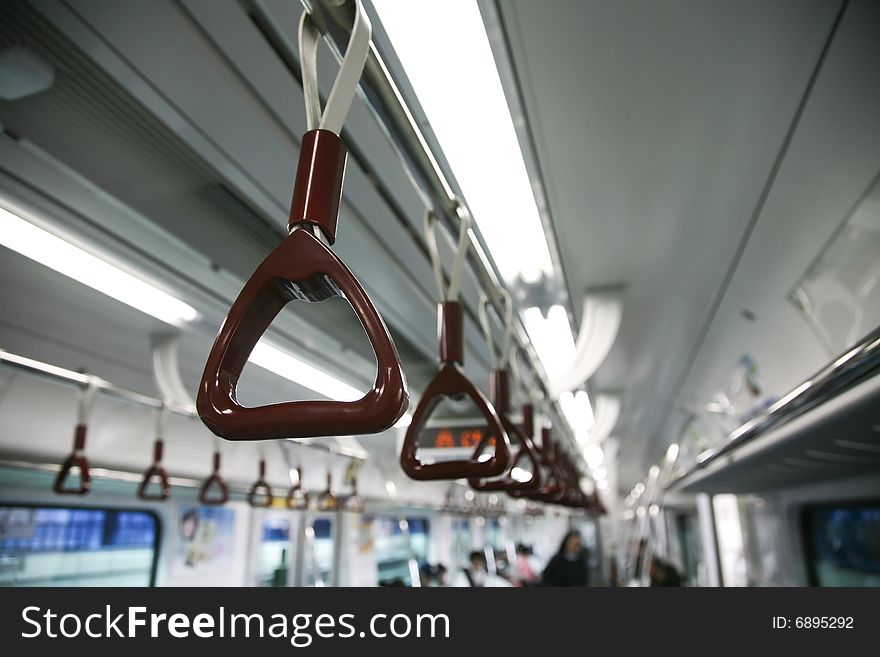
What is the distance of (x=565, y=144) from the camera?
1657 mm

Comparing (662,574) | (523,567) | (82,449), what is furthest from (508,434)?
(523,567)

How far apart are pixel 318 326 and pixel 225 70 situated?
49.8 inches

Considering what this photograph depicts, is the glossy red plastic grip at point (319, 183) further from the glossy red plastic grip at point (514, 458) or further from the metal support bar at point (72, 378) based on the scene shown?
the metal support bar at point (72, 378)

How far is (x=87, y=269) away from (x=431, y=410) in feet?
5.98

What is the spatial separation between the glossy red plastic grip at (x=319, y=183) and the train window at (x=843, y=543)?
10.9ft

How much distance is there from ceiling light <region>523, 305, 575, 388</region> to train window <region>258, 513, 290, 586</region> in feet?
14.0

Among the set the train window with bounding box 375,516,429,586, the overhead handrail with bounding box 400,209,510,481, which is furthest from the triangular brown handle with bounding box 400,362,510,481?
the train window with bounding box 375,516,429,586

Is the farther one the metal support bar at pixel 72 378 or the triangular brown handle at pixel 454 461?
the metal support bar at pixel 72 378

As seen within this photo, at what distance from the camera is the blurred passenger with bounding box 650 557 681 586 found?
545 centimetres

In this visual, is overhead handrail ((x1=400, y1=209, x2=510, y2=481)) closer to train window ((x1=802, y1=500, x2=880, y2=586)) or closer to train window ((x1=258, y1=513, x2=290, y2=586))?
train window ((x1=802, y1=500, x2=880, y2=586))

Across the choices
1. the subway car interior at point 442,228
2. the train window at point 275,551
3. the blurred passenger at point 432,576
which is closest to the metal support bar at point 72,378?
the subway car interior at point 442,228

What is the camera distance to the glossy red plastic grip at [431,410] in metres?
0.94
